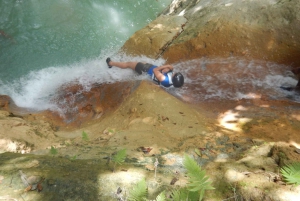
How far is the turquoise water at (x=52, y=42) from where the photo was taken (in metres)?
7.73

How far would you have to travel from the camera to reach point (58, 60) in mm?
8812

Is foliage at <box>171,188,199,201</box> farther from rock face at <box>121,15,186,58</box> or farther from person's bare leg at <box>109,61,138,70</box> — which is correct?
rock face at <box>121,15,186,58</box>

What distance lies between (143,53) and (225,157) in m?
5.60

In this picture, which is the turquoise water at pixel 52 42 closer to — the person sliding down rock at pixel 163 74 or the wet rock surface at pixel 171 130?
the wet rock surface at pixel 171 130

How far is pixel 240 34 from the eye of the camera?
6672 mm

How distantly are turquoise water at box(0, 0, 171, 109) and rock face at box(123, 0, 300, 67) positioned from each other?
249 cm

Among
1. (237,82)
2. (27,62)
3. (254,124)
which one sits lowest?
(254,124)

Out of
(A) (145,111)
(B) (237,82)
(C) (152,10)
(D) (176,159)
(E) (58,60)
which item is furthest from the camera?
(C) (152,10)

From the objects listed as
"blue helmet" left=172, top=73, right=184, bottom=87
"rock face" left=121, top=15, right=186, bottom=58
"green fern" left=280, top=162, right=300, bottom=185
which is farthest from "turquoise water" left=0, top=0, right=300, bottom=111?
"green fern" left=280, top=162, right=300, bottom=185

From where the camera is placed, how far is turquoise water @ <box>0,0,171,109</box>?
7.73m

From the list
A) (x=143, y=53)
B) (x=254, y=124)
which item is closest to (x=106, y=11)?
(x=143, y=53)

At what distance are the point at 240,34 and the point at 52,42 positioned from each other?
24.6 ft

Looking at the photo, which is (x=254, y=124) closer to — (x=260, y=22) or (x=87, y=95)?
(x=260, y=22)

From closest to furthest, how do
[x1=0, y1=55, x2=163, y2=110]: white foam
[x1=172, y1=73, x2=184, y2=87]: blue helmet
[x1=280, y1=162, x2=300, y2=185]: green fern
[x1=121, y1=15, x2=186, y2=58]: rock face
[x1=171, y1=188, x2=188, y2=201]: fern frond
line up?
[x1=171, y1=188, x2=188, y2=201]: fern frond
[x1=280, y1=162, x2=300, y2=185]: green fern
[x1=172, y1=73, x2=184, y2=87]: blue helmet
[x1=0, y1=55, x2=163, y2=110]: white foam
[x1=121, y1=15, x2=186, y2=58]: rock face
